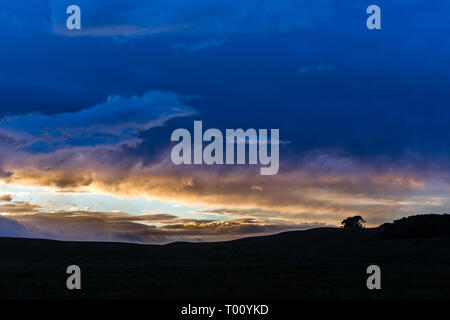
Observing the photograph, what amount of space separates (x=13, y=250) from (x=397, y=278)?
284ft

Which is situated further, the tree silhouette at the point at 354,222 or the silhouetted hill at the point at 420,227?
the tree silhouette at the point at 354,222

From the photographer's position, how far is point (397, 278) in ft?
137

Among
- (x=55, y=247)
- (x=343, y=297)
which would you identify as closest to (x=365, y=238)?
(x=55, y=247)

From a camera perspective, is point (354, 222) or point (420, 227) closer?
point (420, 227)

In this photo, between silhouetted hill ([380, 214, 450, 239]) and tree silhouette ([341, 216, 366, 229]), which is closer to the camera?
silhouetted hill ([380, 214, 450, 239])

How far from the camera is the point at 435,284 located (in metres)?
37.1

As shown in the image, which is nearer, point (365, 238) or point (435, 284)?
point (435, 284)
